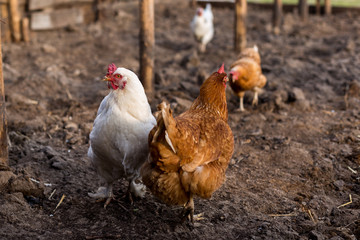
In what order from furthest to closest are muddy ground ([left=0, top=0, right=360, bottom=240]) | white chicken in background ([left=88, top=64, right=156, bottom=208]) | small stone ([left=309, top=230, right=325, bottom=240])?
muddy ground ([left=0, top=0, right=360, bottom=240]) → white chicken in background ([left=88, top=64, right=156, bottom=208]) → small stone ([left=309, top=230, right=325, bottom=240])

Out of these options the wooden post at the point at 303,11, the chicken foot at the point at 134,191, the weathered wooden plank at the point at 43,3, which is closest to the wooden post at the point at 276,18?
the wooden post at the point at 303,11

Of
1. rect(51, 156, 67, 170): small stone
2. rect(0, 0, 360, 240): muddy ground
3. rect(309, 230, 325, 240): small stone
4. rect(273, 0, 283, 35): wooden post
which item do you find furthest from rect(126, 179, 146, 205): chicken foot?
rect(273, 0, 283, 35): wooden post

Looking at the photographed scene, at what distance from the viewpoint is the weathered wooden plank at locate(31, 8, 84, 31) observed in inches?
402

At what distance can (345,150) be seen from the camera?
4824 mm

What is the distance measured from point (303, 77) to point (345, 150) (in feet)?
10.0

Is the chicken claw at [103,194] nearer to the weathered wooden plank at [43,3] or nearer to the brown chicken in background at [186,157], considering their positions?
the brown chicken in background at [186,157]

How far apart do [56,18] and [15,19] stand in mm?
1440

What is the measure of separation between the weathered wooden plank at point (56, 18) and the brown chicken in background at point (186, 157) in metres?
7.89

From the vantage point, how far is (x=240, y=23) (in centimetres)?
905

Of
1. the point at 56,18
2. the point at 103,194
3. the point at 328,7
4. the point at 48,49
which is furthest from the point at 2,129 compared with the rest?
the point at 328,7

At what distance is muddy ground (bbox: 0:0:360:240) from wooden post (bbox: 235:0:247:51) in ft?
1.33

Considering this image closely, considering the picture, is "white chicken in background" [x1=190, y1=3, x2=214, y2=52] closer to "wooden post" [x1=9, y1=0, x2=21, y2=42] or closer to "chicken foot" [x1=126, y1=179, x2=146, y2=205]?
"wooden post" [x1=9, y1=0, x2=21, y2=42]

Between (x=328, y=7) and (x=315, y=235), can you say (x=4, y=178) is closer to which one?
(x=315, y=235)

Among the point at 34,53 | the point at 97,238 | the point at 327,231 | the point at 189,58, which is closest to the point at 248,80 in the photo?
the point at 189,58
